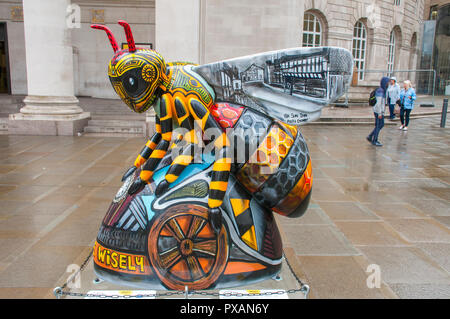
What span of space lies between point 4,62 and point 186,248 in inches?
777

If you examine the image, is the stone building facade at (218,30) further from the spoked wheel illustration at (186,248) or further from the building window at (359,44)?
the spoked wheel illustration at (186,248)

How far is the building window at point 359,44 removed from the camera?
86.2ft

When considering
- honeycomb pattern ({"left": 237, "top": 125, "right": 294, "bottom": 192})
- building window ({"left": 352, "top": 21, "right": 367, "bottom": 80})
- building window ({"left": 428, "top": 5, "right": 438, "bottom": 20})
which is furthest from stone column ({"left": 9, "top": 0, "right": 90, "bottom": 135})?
building window ({"left": 428, "top": 5, "right": 438, "bottom": 20})

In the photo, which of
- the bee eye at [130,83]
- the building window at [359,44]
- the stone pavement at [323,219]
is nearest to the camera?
the bee eye at [130,83]

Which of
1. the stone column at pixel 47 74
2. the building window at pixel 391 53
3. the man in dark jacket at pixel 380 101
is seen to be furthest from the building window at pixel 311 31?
the stone column at pixel 47 74

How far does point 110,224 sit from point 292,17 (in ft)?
35.4

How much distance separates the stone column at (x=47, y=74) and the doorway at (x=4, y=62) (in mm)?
8799

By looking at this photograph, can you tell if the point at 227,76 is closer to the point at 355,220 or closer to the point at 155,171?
the point at 155,171

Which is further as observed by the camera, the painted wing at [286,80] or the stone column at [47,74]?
the stone column at [47,74]

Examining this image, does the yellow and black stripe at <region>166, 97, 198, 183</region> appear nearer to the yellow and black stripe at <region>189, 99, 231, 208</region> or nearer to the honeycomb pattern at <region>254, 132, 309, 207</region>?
the yellow and black stripe at <region>189, 99, 231, 208</region>

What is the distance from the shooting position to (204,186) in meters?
2.66

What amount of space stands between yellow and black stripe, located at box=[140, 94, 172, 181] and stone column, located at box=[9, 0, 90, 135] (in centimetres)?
963

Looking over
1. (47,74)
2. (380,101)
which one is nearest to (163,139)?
(380,101)

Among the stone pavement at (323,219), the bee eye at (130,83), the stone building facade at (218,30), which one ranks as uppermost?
the stone building facade at (218,30)
